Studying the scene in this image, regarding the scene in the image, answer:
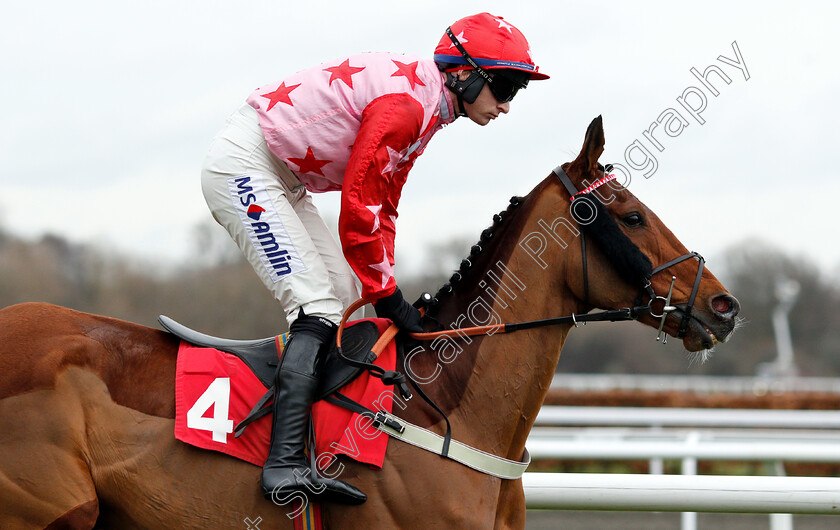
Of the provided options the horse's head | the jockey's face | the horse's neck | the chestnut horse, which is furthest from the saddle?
the jockey's face

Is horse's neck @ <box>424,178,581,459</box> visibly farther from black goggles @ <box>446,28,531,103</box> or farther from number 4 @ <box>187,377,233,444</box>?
number 4 @ <box>187,377,233,444</box>

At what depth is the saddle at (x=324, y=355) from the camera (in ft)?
9.57

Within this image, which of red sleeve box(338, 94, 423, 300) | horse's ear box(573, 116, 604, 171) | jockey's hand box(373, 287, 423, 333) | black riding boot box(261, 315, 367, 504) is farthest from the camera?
horse's ear box(573, 116, 604, 171)

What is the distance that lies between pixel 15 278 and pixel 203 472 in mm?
34461

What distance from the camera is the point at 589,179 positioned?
10.4 feet

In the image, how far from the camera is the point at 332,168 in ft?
10.3

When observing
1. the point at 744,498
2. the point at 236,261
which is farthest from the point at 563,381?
the point at 744,498

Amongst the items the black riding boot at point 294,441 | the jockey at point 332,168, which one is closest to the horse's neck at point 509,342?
the jockey at point 332,168

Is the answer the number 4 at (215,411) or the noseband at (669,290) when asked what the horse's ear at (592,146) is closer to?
the noseband at (669,290)

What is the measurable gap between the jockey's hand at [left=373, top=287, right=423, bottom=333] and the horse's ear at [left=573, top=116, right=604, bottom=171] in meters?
0.87

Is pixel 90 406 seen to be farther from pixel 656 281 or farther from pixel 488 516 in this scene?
pixel 656 281

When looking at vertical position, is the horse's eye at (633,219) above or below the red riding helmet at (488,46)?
below

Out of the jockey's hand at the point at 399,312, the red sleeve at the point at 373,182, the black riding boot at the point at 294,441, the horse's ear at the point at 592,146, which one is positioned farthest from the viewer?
the horse's ear at the point at 592,146

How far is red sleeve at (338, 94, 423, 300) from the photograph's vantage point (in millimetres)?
2855
